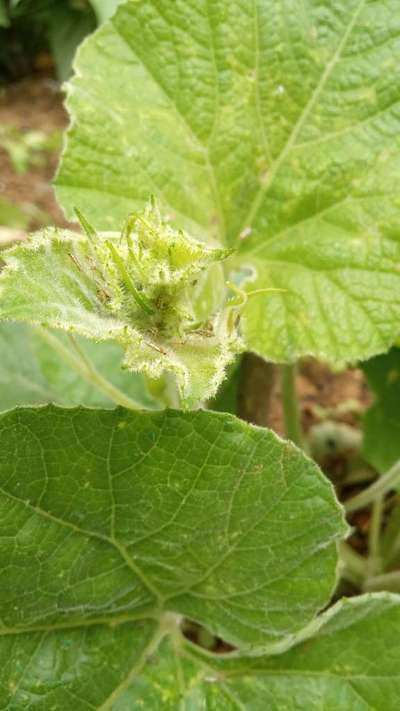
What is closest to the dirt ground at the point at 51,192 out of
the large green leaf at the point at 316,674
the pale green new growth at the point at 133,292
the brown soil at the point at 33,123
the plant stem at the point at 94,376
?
the brown soil at the point at 33,123

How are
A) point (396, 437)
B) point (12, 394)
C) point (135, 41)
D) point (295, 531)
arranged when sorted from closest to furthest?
point (295, 531) < point (135, 41) < point (396, 437) < point (12, 394)

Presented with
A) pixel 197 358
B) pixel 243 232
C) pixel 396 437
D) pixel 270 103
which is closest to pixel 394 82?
pixel 270 103

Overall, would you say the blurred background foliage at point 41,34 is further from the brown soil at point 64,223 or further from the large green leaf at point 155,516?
the large green leaf at point 155,516

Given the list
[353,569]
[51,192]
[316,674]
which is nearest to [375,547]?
[353,569]

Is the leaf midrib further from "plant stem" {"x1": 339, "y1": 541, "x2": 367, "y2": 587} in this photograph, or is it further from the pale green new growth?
"plant stem" {"x1": 339, "y1": 541, "x2": 367, "y2": 587}

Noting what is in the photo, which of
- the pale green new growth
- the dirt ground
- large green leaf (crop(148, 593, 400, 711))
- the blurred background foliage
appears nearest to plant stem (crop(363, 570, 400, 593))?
large green leaf (crop(148, 593, 400, 711))

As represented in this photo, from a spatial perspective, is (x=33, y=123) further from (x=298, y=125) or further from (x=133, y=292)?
(x=133, y=292)

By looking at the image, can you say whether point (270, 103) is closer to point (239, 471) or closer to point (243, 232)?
point (243, 232)
